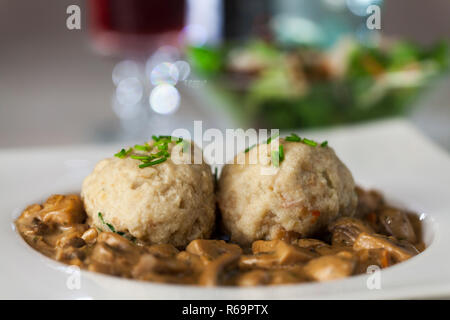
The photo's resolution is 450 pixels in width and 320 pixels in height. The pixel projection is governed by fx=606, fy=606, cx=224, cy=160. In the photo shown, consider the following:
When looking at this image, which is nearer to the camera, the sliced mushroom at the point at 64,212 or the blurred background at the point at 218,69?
the sliced mushroom at the point at 64,212

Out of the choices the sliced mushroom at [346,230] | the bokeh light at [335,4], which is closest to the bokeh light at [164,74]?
the bokeh light at [335,4]

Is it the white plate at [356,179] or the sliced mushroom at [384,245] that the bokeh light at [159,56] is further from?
the sliced mushroom at [384,245]

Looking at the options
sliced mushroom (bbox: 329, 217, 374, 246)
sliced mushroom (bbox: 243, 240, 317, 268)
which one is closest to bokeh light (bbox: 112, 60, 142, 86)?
sliced mushroom (bbox: 329, 217, 374, 246)

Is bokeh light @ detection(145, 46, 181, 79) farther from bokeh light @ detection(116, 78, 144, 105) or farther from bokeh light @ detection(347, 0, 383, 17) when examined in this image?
bokeh light @ detection(347, 0, 383, 17)
